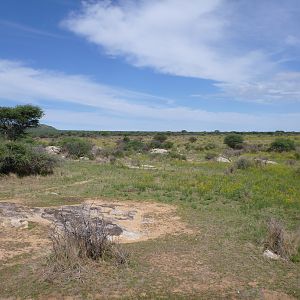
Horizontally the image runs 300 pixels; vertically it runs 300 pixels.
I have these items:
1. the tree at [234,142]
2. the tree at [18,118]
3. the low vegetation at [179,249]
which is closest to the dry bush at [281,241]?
the low vegetation at [179,249]

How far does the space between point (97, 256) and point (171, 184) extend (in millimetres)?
12425

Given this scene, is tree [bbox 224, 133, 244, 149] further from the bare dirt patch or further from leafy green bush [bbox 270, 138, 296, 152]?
the bare dirt patch

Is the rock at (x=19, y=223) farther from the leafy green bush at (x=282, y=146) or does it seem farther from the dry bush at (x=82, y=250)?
the leafy green bush at (x=282, y=146)

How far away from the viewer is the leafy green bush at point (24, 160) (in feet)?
76.7

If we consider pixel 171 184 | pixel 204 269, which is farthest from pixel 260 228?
pixel 171 184

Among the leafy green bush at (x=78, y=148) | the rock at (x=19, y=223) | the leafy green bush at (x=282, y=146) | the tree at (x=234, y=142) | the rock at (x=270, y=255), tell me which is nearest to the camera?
→ the rock at (x=270, y=255)

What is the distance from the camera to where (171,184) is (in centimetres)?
2138

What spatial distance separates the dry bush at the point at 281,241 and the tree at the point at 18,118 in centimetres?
3068

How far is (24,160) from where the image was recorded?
2342 centimetres

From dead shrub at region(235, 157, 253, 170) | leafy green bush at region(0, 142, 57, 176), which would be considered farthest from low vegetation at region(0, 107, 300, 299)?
dead shrub at region(235, 157, 253, 170)

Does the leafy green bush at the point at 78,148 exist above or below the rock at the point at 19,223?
above

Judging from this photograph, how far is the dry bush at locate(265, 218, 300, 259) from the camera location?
10009 millimetres

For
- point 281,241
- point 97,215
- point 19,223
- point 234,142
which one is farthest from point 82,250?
point 234,142

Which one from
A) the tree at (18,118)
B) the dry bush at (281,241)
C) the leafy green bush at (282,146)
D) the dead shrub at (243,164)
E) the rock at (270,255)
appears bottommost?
the rock at (270,255)
